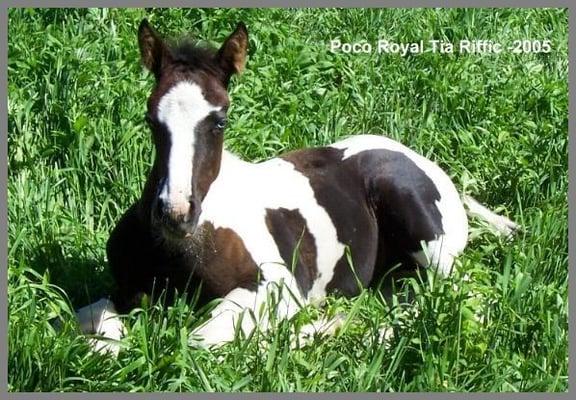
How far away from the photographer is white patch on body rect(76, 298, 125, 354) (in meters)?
5.39

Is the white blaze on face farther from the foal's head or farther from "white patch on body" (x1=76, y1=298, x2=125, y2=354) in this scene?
"white patch on body" (x1=76, y1=298, x2=125, y2=354)

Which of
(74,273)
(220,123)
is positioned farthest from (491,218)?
(74,273)

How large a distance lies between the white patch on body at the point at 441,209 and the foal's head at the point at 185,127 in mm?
1404

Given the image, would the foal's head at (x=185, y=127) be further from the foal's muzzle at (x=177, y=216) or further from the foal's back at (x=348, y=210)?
the foal's back at (x=348, y=210)

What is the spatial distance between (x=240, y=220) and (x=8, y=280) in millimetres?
1103

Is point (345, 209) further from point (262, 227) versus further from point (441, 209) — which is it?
point (262, 227)

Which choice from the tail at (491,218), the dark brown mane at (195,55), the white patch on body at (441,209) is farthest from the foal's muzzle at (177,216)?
the tail at (491,218)

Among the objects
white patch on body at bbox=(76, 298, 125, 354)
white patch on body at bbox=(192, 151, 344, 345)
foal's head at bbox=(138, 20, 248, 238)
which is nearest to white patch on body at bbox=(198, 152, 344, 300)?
white patch on body at bbox=(192, 151, 344, 345)

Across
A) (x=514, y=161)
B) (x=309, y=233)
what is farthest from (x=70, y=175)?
(x=514, y=161)

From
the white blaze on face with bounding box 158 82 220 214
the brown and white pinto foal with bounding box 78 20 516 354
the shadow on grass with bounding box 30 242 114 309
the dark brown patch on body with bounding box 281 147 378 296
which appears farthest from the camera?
the dark brown patch on body with bounding box 281 147 378 296

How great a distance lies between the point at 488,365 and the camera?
5.09 m

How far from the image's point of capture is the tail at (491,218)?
6.69m

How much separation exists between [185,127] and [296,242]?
116 cm

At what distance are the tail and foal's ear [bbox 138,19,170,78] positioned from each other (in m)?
2.28
